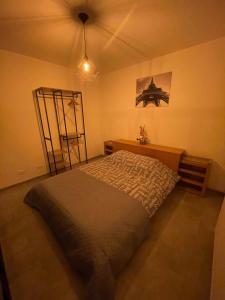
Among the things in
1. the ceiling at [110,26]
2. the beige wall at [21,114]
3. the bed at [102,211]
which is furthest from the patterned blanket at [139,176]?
the ceiling at [110,26]

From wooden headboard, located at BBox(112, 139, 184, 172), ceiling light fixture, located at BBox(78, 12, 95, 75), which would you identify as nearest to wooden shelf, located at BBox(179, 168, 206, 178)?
wooden headboard, located at BBox(112, 139, 184, 172)

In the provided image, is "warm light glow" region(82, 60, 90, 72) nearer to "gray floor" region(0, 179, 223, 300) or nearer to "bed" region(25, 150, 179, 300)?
"bed" region(25, 150, 179, 300)

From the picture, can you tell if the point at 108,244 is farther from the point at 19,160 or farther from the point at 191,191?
the point at 19,160

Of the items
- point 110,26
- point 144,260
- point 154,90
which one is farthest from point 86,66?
point 144,260

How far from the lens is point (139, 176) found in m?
1.95

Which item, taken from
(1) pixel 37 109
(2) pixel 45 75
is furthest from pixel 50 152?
(2) pixel 45 75

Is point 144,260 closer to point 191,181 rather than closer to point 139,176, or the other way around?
point 139,176

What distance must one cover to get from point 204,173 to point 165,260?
1528 millimetres

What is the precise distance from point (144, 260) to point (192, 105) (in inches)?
96.0

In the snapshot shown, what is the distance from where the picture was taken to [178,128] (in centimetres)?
248

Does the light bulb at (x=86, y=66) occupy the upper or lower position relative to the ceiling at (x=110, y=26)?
lower

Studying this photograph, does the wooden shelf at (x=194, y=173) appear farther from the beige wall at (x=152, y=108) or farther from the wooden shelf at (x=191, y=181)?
the beige wall at (x=152, y=108)

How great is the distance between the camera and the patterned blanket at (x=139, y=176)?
1.57 metres

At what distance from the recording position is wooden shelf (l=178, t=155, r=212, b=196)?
6.83ft
